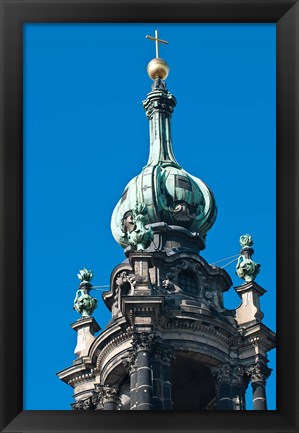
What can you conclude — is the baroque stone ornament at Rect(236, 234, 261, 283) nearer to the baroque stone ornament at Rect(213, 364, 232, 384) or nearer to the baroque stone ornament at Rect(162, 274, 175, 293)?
the baroque stone ornament at Rect(162, 274, 175, 293)

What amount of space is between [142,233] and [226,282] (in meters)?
3.29

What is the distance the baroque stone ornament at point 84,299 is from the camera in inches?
1909

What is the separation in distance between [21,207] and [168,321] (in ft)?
84.9

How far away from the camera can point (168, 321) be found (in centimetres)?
4394

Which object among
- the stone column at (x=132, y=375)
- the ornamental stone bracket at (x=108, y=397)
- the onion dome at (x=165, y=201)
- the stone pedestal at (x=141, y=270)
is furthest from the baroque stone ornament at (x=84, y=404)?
the onion dome at (x=165, y=201)

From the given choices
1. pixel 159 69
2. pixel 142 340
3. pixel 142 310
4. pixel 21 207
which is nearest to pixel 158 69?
pixel 159 69

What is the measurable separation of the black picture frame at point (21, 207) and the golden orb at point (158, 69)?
106ft

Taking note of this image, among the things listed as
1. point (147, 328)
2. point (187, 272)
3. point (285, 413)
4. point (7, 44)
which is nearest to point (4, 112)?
point (7, 44)

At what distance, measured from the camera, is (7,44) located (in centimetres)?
1866

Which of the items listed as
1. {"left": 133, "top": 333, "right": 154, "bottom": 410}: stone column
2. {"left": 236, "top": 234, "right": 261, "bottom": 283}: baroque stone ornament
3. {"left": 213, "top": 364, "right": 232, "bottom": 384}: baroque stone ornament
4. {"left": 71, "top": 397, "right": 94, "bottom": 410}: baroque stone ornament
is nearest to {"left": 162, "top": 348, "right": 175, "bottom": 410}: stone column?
{"left": 133, "top": 333, "right": 154, "bottom": 410}: stone column

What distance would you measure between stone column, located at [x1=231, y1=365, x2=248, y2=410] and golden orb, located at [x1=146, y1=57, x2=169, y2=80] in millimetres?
11174

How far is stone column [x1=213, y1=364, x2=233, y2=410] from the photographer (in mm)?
44125

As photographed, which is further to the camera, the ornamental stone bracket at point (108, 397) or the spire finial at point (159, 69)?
the spire finial at point (159, 69)

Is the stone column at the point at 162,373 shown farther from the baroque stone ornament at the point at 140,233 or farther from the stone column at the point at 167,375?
the baroque stone ornament at the point at 140,233
